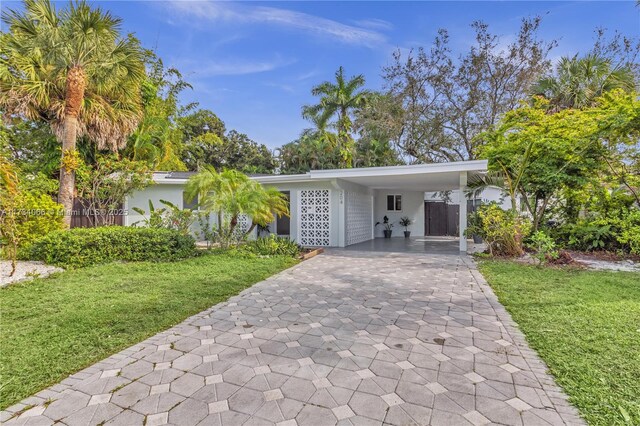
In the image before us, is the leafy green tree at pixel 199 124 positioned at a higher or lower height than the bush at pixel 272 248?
higher

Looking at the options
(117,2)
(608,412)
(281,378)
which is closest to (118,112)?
(117,2)

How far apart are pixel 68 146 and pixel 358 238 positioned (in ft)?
38.4

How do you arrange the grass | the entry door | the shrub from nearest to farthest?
the grass → the shrub → the entry door

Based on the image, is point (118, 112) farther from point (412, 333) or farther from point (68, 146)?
point (412, 333)

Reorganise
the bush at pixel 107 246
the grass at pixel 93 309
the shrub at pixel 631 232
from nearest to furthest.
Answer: the grass at pixel 93 309 < the bush at pixel 107 246 < the shrub at pixel 631 232

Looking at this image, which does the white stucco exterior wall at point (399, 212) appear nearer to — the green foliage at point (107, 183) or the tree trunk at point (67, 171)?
the green foliage at point (107, 183)

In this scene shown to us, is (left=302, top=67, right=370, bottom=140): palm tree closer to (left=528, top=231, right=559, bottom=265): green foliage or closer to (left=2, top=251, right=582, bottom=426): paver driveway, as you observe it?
(left=528, top=231, right=559, bottom=265): green foliage

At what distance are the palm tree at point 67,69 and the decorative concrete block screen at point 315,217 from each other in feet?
25.4

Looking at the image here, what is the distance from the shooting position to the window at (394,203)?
63.8 ft

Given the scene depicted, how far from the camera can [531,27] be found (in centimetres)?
1638

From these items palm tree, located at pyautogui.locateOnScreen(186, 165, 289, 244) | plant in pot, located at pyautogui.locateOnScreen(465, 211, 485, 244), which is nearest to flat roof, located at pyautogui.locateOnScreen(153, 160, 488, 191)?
plant in pot, located at pyautogui.locateOnScreen(465, 211, 485, 244)

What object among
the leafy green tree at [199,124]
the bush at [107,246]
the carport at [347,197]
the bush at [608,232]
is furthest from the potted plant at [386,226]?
the leafy green tree at [199,124]

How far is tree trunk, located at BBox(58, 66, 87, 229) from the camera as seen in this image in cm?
1041

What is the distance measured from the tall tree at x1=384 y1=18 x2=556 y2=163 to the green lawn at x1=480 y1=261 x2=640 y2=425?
39.0ft
